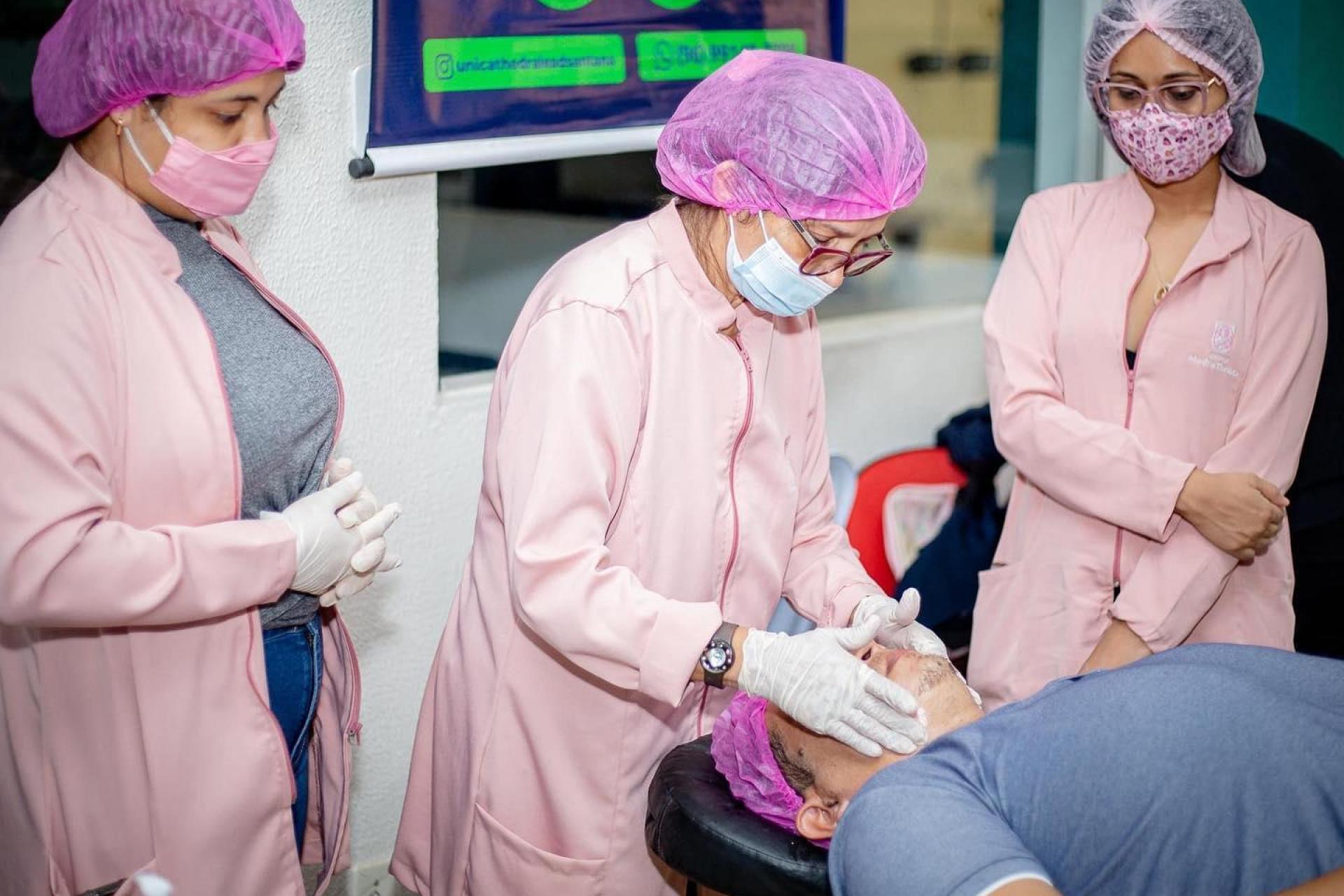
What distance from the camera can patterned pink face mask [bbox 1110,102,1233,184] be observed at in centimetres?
217

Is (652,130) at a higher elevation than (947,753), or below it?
higher

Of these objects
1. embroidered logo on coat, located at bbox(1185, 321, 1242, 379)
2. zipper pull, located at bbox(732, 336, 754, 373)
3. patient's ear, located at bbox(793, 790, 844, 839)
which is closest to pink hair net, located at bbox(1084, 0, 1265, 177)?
embroidered logo on coat, located at bbox(1185, 321, 1242, 379)

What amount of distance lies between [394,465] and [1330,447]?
1730mm

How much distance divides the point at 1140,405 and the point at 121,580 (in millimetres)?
1575

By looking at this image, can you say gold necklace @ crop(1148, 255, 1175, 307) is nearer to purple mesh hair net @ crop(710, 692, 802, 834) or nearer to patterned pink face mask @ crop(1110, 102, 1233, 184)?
patterned pink face mask @ crop(1110, 102, 1233, 184)

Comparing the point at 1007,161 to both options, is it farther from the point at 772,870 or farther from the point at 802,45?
the point at 772,870

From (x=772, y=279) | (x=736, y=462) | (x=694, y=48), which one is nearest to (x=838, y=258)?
(x=772, y=279)

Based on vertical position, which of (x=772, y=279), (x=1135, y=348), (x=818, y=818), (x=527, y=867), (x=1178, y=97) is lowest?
(x=527, y=867)

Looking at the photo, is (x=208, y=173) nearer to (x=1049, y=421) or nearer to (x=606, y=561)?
→ (x=606, y=561)

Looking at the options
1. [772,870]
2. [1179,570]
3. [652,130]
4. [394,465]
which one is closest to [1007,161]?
[652,130]

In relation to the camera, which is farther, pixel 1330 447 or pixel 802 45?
pixel 802 45

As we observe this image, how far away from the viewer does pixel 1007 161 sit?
379 cm

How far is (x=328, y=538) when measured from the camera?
168cm

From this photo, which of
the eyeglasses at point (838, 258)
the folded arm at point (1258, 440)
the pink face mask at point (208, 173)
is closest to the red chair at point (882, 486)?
the folded arm at point (1258, 440)
